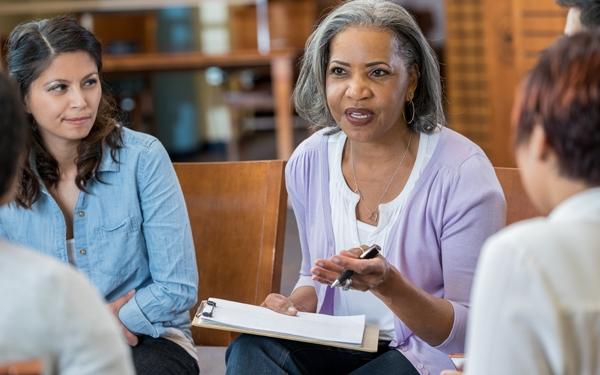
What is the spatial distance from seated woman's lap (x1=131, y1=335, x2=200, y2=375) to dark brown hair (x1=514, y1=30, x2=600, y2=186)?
3.60 ft

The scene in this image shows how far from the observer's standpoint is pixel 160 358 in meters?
2.05

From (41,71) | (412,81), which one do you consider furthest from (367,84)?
(41,71)

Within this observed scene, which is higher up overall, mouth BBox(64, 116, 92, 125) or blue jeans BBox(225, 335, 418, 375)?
mouth BBox(64, 116, 92, 125)

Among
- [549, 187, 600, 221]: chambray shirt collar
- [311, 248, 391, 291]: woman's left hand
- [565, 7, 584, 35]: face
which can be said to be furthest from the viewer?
[565, 7, 584, 35]: face

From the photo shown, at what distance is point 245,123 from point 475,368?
8.54m

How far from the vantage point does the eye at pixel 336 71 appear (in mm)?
2146

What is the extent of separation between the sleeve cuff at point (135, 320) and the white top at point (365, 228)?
40cm

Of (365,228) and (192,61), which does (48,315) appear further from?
(192,61)

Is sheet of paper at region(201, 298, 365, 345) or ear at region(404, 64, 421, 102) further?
ear at region(404, 64, 421, 102)

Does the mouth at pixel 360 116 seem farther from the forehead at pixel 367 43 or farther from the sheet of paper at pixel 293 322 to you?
the sheet of paper at pixel 293 322

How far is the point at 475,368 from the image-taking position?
1.16 meters

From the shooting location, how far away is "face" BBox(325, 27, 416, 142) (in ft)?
6.87

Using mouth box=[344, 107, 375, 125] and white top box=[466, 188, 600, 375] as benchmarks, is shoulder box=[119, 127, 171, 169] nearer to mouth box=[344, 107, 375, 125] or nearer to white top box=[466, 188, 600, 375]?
mouth box=[344, 107, 375, 125]

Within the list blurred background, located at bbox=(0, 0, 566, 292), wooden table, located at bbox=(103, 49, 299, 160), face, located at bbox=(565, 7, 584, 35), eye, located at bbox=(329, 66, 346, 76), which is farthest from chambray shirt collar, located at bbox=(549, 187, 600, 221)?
wooden table, located at bbox=(103, 49, 299, 160)
